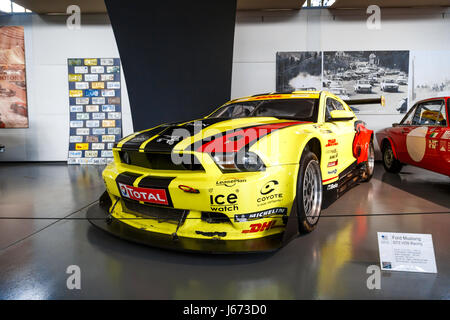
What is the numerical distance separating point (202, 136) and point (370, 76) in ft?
19.7

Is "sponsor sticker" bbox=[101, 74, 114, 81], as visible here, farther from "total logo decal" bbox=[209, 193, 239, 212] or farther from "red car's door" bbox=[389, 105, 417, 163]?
"total logo decal" bbox=[209, 193, 239, 212]

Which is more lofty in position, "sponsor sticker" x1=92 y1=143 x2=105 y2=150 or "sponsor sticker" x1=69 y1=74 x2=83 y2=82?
"sponsor sticker" x1=69 y1=74 x2=83 y2=82

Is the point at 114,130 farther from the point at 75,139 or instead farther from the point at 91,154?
the point at 75,139

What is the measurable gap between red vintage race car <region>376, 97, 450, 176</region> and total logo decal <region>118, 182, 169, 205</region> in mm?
3287

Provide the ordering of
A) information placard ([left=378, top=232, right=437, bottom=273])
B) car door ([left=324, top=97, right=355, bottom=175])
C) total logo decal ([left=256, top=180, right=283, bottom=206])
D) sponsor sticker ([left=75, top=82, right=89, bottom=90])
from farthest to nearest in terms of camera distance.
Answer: sponsor sticker ([left=75, top=82, right=89, bottom=90]) → car door ([left=324, top=97, right=355, bottom=175]) → total logo decal ([left=256, top=180, right=283, bottom=206]) → information placard ([left=378, top=232, right=437, bottom=273])

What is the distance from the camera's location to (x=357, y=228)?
2.50 m

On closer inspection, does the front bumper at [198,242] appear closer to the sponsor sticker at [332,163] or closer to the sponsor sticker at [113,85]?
the sponsor sticker at [332,163]

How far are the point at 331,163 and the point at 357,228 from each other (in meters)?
0.62

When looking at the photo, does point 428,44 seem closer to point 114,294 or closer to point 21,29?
point 114,294

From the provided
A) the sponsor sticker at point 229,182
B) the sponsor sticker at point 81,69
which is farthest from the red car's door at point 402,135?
the sponsor sticker at point 81,69

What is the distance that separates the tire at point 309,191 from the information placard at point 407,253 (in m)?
0.56

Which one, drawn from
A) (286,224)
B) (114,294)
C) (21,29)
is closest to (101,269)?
(114,294)

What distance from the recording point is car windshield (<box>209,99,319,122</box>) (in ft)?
9.34

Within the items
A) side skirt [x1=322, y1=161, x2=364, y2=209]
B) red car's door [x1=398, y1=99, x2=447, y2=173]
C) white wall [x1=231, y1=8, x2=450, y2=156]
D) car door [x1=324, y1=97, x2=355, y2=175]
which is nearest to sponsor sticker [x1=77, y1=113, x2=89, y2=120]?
white wall [x1=231, y1=8, x2=450, y2=156]
